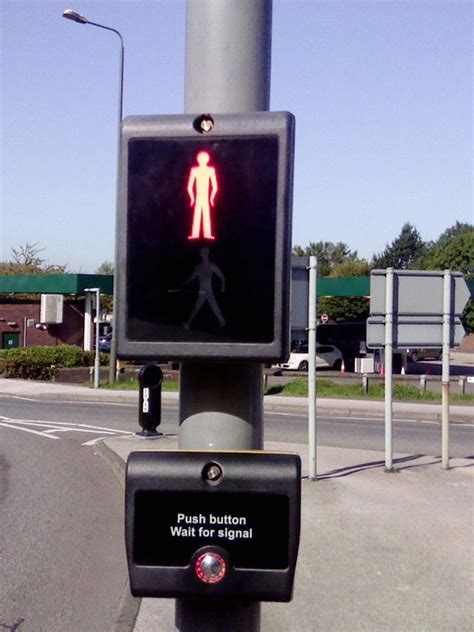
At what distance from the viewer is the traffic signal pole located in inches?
83.0

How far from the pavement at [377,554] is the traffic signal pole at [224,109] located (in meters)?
3.81

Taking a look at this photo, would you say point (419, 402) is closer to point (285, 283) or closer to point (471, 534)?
point (471, 534)

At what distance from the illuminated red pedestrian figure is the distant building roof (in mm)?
39450

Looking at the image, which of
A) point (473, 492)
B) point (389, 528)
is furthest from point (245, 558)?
point (473, 492)

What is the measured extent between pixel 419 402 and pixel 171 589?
79.8 ft

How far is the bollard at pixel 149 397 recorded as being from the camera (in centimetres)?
1387

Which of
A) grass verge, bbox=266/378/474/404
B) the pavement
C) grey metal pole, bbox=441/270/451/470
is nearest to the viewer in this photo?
the pavement

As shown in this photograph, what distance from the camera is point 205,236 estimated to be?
6.69 ft

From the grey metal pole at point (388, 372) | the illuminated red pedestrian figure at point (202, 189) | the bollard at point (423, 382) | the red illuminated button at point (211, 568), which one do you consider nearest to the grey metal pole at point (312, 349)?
the grey metal pole at point (388, 372)

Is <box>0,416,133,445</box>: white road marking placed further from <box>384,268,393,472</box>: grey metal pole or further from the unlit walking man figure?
the unlit walking man figure

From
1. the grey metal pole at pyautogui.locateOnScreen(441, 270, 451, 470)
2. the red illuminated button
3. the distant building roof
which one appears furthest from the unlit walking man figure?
the distant building roof

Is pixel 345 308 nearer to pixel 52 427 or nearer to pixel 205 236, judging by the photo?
pixel 52 427

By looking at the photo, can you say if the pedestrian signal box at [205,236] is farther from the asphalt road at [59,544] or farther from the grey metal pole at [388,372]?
the grey metal pole at [388,372]

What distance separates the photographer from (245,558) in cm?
201
